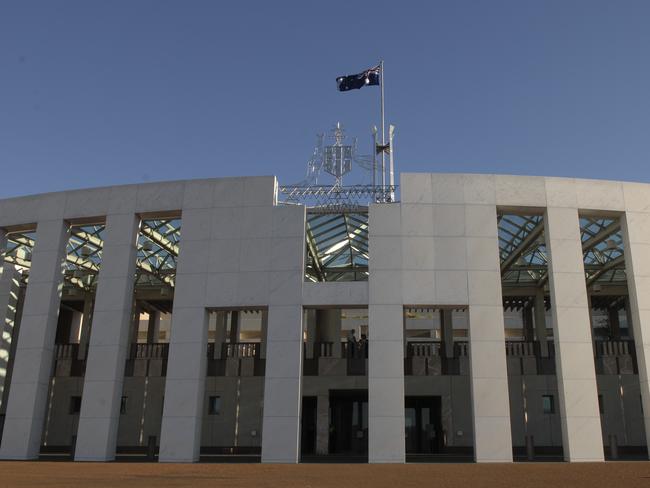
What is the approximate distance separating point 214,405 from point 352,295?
1478 cm

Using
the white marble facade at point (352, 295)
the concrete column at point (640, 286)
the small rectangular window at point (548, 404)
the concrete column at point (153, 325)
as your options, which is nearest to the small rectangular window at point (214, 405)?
the white marble facade at point (352, 295)

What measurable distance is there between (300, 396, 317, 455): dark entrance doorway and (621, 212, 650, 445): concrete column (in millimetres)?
16742

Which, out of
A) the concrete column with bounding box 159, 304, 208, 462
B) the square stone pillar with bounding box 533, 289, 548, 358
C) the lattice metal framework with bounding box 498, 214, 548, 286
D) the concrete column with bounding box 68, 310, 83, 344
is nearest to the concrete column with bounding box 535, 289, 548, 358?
the square stone pillar with bounding box 533, 289, 548, 358

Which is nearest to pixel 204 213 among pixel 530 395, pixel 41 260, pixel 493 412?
pixel 41 260

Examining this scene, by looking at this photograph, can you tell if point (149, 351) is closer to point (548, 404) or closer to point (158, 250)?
point (158, 250)

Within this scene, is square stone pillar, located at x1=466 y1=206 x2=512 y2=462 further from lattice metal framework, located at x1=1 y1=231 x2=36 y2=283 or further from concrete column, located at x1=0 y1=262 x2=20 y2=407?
lattice metal framework, located at x1=1 y1=231 x2=36 y2=283

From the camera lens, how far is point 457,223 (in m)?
25.8

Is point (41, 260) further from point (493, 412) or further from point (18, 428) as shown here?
point (493, 412)

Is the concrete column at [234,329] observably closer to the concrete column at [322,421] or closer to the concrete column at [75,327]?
the concrete column at [322,421]

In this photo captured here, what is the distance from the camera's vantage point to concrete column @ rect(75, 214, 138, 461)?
25.1m

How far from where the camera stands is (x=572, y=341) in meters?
24.8

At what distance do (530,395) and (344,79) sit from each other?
65.8 feet

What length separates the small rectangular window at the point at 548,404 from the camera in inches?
1366

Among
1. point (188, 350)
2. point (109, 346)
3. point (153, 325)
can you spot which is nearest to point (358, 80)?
point (188, 350)
